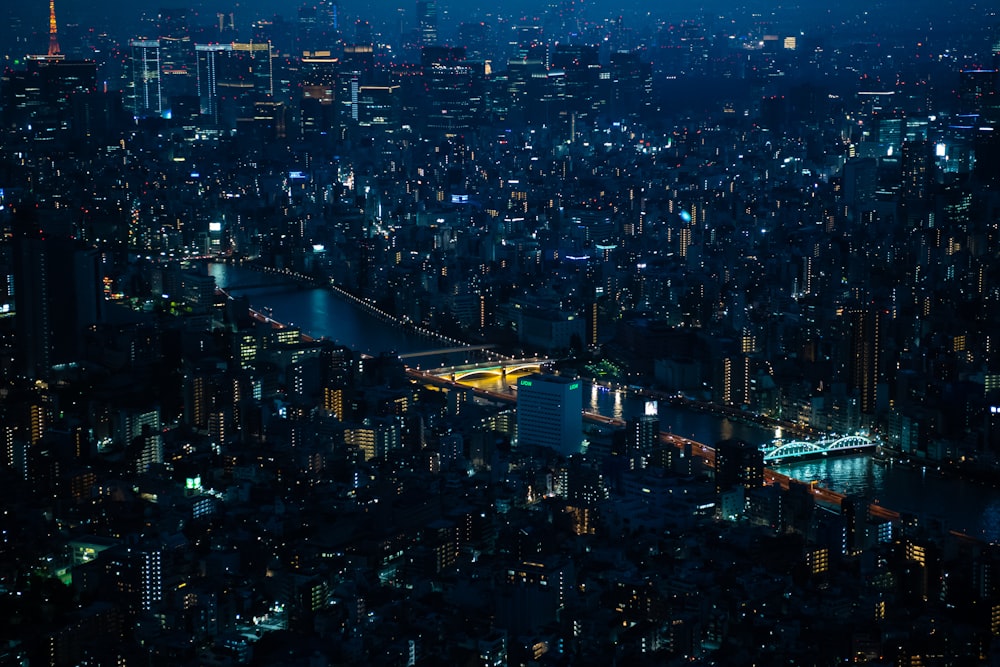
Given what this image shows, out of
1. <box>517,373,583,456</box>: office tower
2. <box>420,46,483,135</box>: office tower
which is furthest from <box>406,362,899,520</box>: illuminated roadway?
<box>420,46,483,135</box>: office tower

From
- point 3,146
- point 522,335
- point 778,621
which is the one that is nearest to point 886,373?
point 522,335

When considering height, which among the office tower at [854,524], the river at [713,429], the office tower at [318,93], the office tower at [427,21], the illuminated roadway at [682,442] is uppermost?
the office tower at [427,21]

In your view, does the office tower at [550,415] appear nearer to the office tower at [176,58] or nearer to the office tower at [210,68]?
the office tower at [176,58]

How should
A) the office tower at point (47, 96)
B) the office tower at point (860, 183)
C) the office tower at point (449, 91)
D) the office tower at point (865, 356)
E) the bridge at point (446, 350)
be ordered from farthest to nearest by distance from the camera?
1. the office tower at point (449, 91)
2. the office tower at point (47, 96)
3. the office tower at point (860, 183)
4. the bridge at point (446, 350)
5. the office tower at point (865, 356)

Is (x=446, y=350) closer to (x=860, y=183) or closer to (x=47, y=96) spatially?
(x=860, y=183)

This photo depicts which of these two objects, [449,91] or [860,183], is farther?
[449,91]

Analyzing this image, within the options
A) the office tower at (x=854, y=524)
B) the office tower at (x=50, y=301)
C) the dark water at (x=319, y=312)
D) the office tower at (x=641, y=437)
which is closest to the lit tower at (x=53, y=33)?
the dark water at (x=319, y=312)

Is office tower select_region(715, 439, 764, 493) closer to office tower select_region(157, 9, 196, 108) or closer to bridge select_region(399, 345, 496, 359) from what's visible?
bridge select_region(399, 345, 496, 359)

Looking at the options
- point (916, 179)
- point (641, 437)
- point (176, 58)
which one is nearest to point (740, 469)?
point (641, 437)
